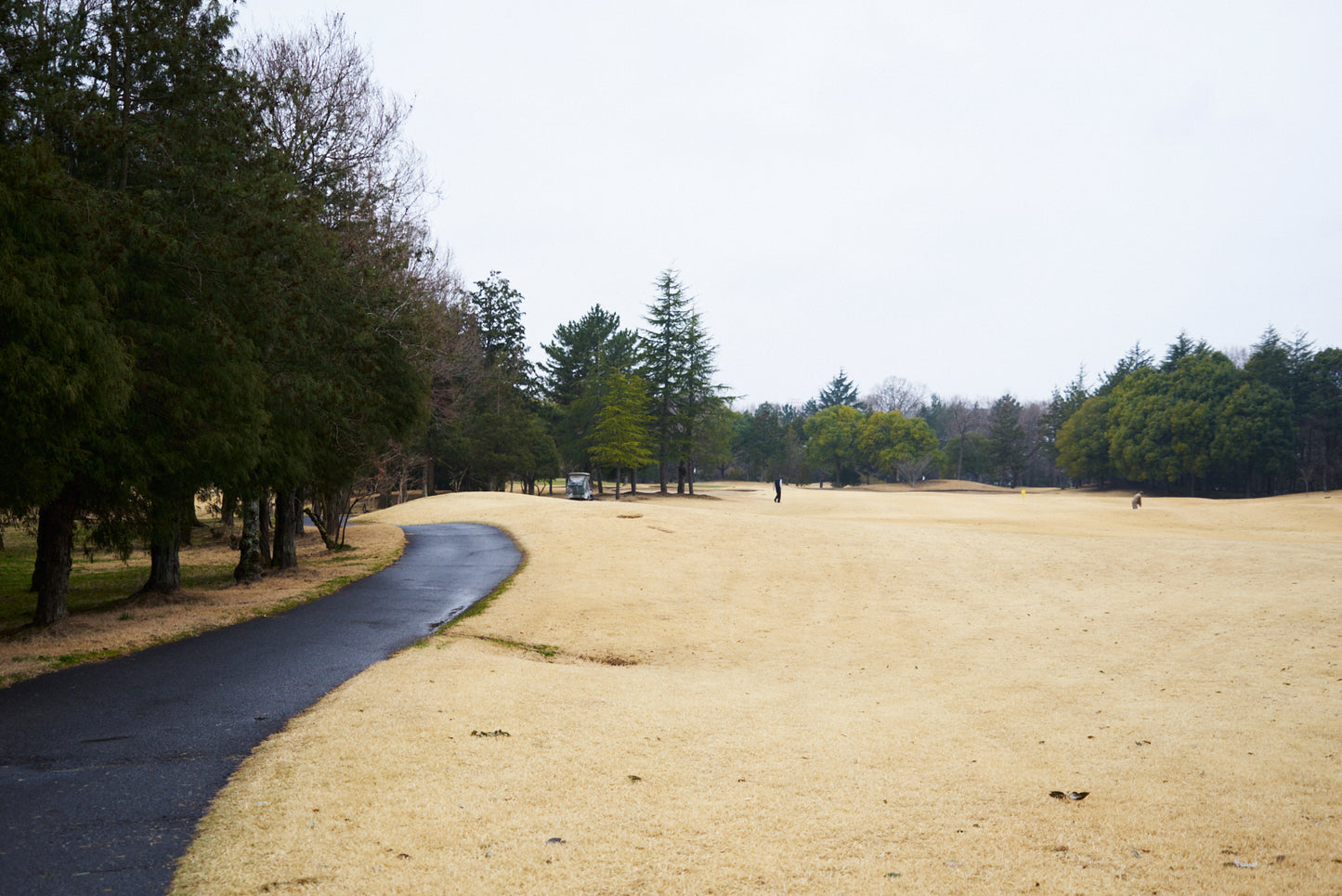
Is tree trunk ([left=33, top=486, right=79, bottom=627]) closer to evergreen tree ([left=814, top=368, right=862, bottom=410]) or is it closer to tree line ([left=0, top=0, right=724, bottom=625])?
tree line ([left=0, top=0, right=724, bottom=625])

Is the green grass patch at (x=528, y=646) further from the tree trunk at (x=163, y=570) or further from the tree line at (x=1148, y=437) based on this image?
the tree line at (x=1148, y=437)

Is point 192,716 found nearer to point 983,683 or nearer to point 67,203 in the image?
point 67,203

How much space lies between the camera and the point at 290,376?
15164 mm

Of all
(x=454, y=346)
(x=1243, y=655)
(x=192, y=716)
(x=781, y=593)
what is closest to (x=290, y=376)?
(x=192, y=716)

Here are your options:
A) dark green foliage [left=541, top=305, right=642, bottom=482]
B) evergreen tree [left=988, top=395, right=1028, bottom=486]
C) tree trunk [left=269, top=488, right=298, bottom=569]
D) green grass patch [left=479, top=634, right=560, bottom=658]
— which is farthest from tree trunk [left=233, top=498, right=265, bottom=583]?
evergreen tree [left=988, top=395, right=1028, bottom=486]

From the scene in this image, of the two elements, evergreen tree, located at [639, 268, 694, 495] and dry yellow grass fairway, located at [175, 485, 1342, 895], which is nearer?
dry yellow grass fairway, located at [175, 485, 1342, 895]

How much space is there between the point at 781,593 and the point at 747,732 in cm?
1072

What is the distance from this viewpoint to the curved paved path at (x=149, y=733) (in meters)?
4.44

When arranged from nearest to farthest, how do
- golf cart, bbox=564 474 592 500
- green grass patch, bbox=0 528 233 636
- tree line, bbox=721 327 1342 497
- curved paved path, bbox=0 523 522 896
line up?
curved paved path, bbox=0 523 522 896
green grass patch, bbox=0 528 233 636
golf cart, bbox=564 474 592 500
tree line, bbox=721 327 1342 497

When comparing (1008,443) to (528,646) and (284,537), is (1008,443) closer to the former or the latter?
(284,537)

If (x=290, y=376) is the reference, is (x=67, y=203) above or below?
above

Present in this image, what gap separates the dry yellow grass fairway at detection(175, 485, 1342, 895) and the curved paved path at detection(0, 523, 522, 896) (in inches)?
14.7

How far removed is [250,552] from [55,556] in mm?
5533

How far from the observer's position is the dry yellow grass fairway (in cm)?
429
